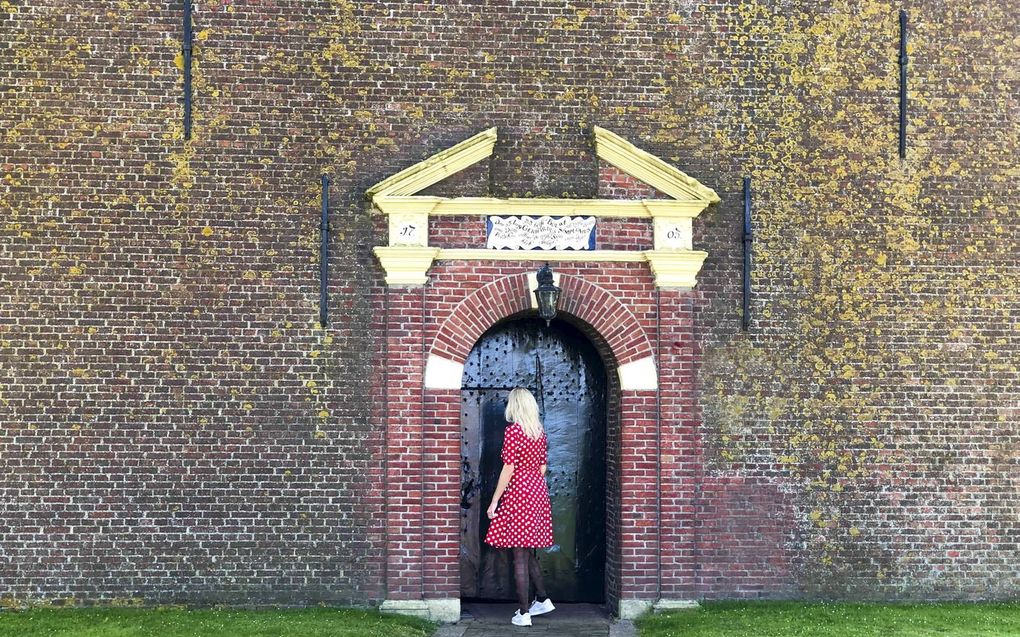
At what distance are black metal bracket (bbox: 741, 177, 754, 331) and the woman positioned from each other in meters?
2.12

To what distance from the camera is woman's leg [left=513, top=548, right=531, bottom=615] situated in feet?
31.6

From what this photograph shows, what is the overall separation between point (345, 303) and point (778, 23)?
4.78 meters

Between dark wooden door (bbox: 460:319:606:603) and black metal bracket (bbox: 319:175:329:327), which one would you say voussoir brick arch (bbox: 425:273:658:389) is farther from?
black metal bracket (bbox: 319:175:329:327)

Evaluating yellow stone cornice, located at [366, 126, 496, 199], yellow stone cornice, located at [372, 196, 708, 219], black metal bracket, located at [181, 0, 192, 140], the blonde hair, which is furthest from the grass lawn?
black metal bracket, located at [181, 0, 192, 140]

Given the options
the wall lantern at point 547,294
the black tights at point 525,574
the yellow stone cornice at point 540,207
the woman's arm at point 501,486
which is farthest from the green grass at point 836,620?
the yellow stone cornice at point 540,207

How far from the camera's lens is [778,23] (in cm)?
1041

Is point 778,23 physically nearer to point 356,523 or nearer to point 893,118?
point 893,118

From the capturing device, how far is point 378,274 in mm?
9992

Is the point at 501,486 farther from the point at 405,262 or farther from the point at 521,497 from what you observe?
the point at 405,262

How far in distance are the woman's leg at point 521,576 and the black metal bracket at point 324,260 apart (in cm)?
265

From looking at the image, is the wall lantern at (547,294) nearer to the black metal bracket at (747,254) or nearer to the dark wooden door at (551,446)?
the dark wooden door at (551,446)

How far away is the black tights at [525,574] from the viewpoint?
31.6ft

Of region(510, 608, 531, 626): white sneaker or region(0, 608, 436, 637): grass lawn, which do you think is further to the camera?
region(510, 608, 531, 626): white sneaker

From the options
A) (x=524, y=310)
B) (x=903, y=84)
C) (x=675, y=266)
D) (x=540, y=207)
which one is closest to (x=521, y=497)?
(x=524, y=310)
